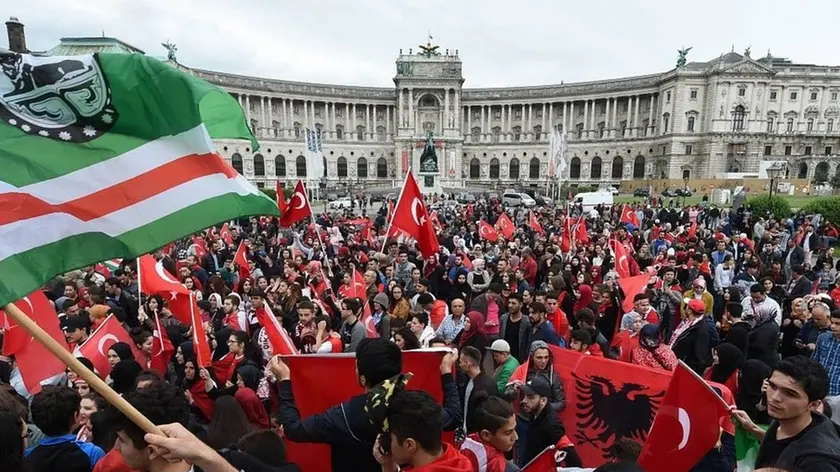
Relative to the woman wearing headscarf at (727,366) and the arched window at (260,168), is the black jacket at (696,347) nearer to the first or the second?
the woman wearing headscarf at (727,366)

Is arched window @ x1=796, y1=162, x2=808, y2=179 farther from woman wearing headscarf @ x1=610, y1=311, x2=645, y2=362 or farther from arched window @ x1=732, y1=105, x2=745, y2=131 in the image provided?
woman wearing headscarf @ x1=610, y1=311, x2=645, y2=362

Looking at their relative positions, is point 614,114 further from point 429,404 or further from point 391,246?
point 429,404

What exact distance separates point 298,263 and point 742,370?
826 centimetres

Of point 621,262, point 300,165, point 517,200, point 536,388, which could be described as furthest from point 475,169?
point 536,388

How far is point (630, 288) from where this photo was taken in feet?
24.4

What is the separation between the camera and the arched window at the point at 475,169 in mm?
78250

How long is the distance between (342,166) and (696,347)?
72.0m

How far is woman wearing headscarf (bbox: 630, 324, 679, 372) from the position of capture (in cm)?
482

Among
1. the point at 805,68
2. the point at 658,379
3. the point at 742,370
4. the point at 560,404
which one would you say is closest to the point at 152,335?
the point at 560,404

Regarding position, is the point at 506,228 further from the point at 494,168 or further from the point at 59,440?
the point at 494,168

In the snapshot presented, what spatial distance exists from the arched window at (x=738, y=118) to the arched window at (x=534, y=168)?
2551cm

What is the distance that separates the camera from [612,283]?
306 inches

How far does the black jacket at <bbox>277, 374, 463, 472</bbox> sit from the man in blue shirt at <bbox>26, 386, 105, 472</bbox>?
3.58ft

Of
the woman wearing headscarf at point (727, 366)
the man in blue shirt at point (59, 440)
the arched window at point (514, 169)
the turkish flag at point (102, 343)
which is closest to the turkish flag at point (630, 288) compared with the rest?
the woman wearing headscarf at point (727, 366)
